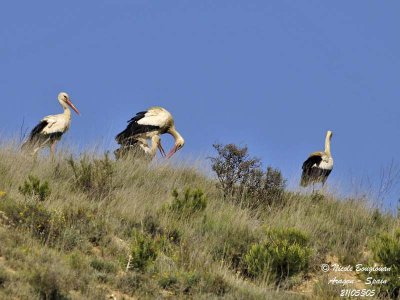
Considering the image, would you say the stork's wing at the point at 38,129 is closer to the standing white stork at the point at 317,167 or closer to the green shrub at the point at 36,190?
the green shrub at the point at 36,190

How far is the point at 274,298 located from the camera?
11.7 m

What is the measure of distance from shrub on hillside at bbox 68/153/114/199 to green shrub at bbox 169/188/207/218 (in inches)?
47.5

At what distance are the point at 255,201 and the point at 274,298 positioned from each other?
4739mm

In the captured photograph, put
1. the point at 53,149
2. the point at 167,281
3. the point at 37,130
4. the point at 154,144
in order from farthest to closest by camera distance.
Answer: the point at 154,144, the point at 37,130, the point at 53,149, the point at 167,281

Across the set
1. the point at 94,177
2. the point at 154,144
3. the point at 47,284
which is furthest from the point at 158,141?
the point at 47,284

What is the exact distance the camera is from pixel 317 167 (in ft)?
67.1

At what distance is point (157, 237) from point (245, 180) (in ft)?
13.2

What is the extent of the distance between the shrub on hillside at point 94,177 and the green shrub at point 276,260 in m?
3.11

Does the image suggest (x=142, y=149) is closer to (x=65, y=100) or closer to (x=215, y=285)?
(x=65, y=100)

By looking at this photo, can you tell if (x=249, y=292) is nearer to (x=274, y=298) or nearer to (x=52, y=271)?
(x=274, y=298)

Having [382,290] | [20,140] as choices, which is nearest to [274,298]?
[382,290]

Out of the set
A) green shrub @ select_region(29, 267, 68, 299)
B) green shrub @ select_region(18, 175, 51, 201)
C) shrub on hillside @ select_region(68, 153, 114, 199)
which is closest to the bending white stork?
shrub on hillside @ select_region(68, 153, 114, 199)

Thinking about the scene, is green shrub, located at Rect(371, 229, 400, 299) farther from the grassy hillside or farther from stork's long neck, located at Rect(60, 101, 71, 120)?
stork's long neck, located at Rect(60, 101, 71, 120)

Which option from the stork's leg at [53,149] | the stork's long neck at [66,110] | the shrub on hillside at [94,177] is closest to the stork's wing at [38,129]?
the stork's leg at [53,149]
